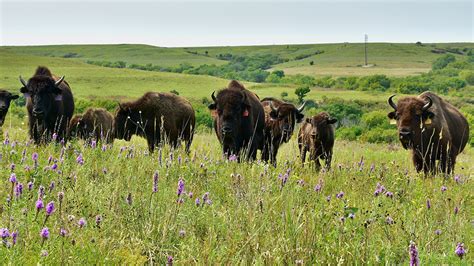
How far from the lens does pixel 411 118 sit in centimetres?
1148

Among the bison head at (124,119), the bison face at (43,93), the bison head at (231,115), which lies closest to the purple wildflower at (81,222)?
the bison head at (231,115)

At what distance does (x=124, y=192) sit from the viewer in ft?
16.9

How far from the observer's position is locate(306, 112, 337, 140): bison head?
14.6 meters

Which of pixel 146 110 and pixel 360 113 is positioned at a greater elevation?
pixel 146 110

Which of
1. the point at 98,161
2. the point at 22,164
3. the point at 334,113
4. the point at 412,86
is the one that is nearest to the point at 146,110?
the point at 98,161

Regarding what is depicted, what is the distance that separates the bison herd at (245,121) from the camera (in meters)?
11.4

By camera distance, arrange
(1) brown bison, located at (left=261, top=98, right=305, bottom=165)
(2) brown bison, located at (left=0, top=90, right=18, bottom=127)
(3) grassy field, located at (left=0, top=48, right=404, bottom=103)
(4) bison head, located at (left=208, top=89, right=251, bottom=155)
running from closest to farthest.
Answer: (4) bison head, located at (left=208, top=89, right=251, bottom=155) < (1) brown bison, located at (left=261, top=98, right=305, bottom=165) < (2) brown bison, located at (left=0, top=90, right=18, bottom=127) < (3) grassy field, located at (left=0, top=48, right=404, bottom=103)

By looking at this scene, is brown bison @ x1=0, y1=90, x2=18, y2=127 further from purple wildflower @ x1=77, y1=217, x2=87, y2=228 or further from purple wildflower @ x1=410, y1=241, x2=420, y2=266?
purple wildflower @ x1=410, y1=241, x2=420, y2=266

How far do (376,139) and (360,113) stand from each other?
27206 millimetres

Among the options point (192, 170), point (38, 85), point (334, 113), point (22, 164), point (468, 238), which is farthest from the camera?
point (334, 113)

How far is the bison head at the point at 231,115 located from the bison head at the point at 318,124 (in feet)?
10.7

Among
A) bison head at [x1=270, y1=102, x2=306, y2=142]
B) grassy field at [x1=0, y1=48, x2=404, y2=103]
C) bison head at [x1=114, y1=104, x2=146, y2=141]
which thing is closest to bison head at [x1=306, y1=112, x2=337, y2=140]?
bison head at [x1=270, y1=102, x2=306, y2=142]

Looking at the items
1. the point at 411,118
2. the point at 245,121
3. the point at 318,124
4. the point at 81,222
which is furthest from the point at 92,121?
the point at 81,222

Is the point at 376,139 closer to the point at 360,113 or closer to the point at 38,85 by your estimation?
the point at 360,113
